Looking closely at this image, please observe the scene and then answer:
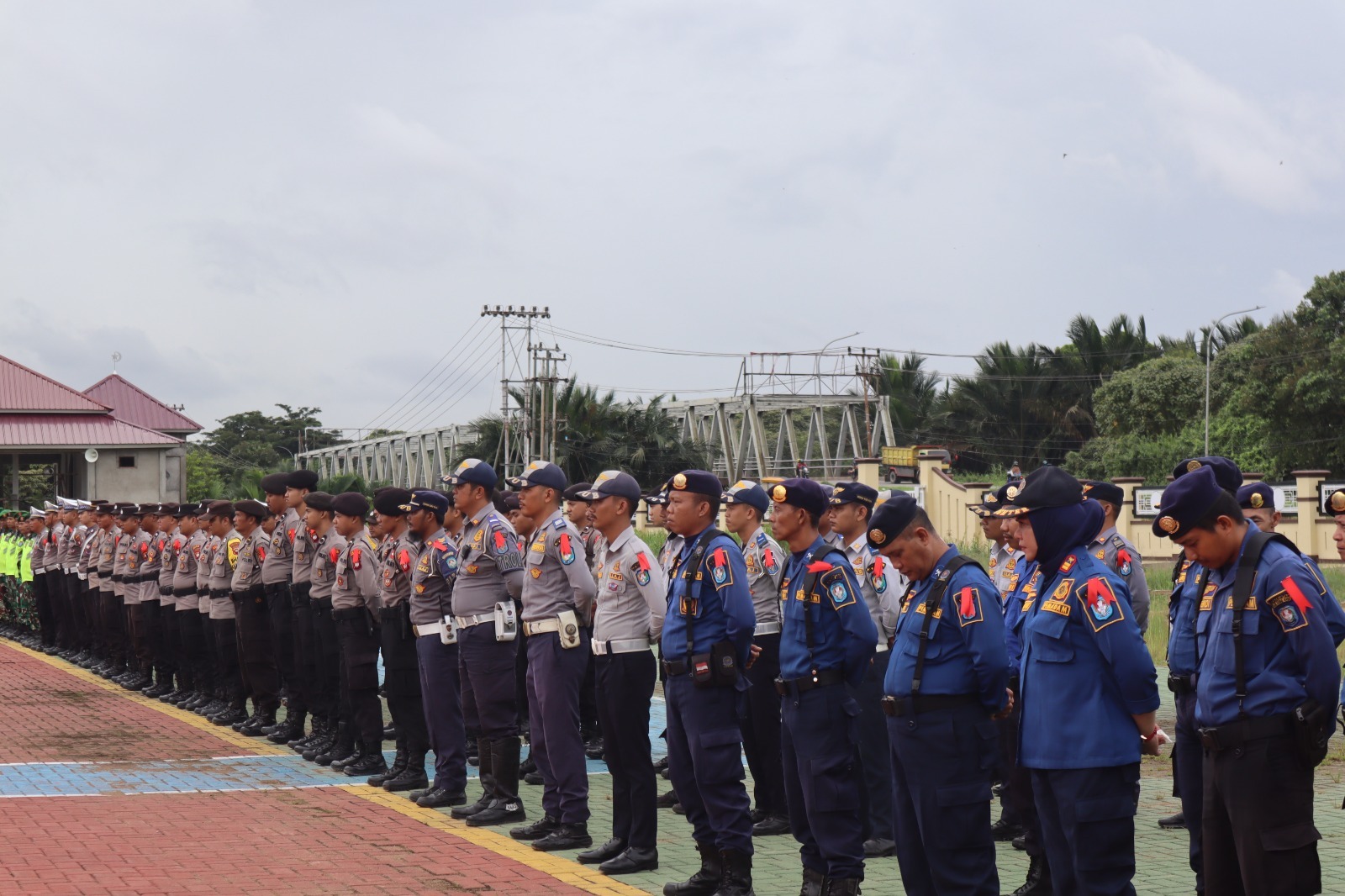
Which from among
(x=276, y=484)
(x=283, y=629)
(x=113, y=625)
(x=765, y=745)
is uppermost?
(x=276, y=484)

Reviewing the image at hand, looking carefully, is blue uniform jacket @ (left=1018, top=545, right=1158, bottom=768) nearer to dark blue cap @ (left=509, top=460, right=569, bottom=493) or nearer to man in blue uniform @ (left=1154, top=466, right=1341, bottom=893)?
man in blue uniform @ (left=1154, top=466, right=1341, bottom=893)

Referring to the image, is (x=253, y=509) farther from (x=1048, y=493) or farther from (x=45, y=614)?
(x=45, y=614)

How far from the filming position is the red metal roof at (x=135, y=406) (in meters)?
51.3

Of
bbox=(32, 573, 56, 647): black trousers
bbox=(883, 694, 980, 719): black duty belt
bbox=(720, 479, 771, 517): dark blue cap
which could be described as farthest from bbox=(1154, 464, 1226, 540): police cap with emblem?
bbox=(32, 573, 56, 647): black trousers

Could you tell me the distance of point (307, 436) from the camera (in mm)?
92688

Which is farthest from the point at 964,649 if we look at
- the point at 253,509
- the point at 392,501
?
the point at 253,509

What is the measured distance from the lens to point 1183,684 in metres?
6.76

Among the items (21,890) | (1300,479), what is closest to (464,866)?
(21,890)

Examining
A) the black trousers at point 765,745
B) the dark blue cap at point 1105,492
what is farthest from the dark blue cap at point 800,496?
the dark blue cap at point 1105,492

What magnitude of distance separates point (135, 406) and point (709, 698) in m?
49.6

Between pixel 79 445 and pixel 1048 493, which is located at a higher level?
pixel 79 445

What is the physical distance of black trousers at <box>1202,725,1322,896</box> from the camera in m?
4.83

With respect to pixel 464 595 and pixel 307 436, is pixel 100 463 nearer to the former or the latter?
pixel 464 595

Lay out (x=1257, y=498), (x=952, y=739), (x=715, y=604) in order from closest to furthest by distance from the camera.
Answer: (x=952, y=739) → (x=715, y=604) → (x=1257, y=498)
